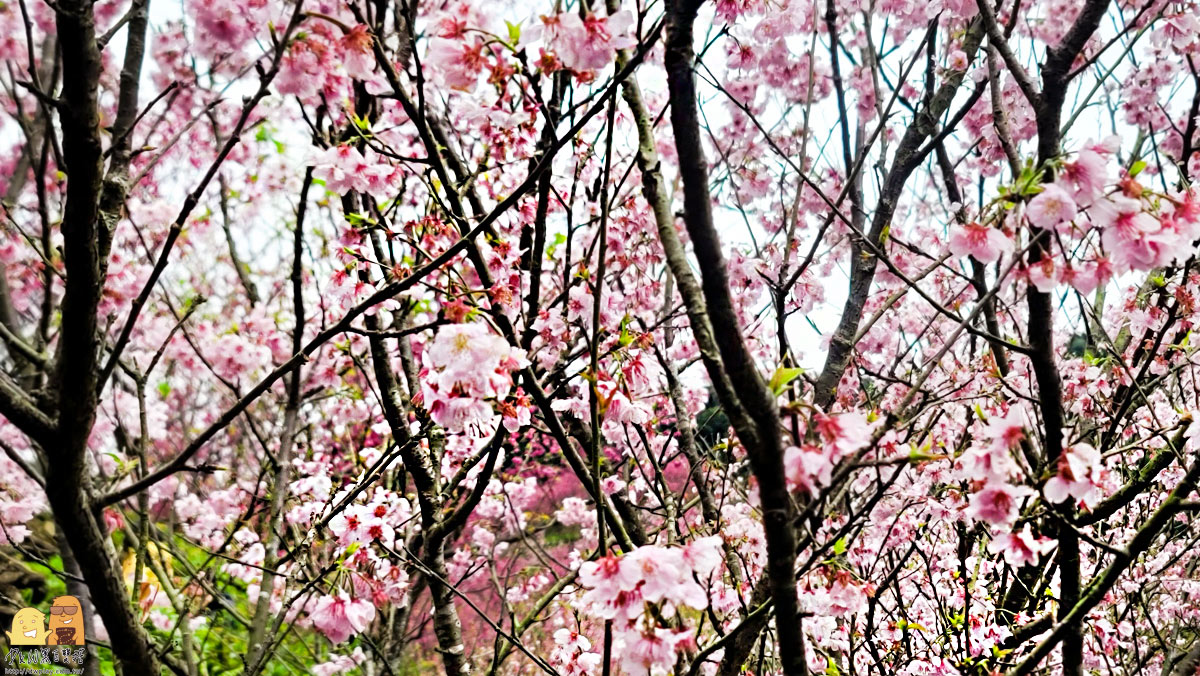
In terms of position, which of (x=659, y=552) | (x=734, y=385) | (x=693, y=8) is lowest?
(x=659, y=552)

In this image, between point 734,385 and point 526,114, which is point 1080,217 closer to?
point 734,385

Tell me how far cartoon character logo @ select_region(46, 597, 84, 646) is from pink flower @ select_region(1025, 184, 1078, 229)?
3671 mm

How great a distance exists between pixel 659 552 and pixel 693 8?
0.93 metres

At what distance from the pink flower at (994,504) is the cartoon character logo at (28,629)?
380 centimetres

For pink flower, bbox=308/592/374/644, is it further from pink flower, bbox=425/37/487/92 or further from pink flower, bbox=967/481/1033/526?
pink flower, bbox=967/481/1033/526

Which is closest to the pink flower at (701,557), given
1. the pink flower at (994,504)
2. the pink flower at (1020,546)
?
the pink flower at (994,504)

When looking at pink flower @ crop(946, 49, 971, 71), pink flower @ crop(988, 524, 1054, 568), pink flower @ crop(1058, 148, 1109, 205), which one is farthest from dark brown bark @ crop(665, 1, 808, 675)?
pink flower @ crop(946, 49, 971, 71)

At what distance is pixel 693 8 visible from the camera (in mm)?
1131

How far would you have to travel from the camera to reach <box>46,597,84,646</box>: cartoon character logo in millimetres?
3094

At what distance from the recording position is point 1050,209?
Answer: 1.38m

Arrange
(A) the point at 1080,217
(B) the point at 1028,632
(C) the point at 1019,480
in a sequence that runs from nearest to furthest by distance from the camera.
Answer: (C) the point at 1019,480 → (A) the point at 1080,217 → (B) the point at 1028,632

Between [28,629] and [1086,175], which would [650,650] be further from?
[28,629]

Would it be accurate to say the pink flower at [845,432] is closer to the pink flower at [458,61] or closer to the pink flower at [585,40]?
the pink flower at [585,40]

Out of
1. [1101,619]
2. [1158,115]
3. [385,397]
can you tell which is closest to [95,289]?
[385,397]
